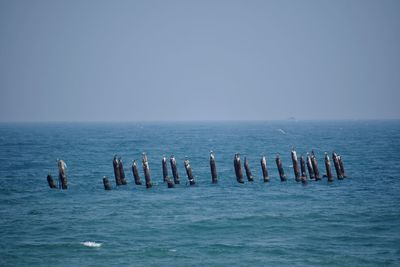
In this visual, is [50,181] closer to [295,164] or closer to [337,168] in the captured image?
[295,164]

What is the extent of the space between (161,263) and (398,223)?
1457 centimetres

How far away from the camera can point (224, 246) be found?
27.0 m

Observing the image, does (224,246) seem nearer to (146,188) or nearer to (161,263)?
(161,263)

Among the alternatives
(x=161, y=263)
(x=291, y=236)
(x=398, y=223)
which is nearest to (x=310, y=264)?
(x=291, y=236)

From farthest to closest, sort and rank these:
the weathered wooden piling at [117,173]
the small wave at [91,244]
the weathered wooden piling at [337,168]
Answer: the weathered wooden piling at [337,168]
the weathered wooden piling at [117,173]
the small wave at [91,244]

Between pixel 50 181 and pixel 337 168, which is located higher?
pixel 50 181

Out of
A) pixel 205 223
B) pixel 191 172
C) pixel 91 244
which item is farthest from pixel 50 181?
pixel 91 244

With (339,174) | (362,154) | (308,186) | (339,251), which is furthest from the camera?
(362,154)

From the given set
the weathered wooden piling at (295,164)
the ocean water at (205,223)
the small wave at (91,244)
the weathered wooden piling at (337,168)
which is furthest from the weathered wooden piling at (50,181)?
the weathered wooden piling at (337,168)

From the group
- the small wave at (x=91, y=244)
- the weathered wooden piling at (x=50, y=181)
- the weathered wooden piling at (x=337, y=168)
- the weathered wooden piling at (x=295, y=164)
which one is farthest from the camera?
the weathered wooden piling at (x=337, y=168)

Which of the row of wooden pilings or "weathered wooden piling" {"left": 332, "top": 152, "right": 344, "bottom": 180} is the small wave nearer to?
the row of wooden pilings

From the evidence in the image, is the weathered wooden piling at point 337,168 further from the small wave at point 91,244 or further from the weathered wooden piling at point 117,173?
the small wave at point 91,244

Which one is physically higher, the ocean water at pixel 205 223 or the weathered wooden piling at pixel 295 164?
the weathered wooden piling at pixel 295 164

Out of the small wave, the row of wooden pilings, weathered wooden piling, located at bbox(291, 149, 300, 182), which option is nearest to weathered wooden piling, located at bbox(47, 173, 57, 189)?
the row of wooden pilings
